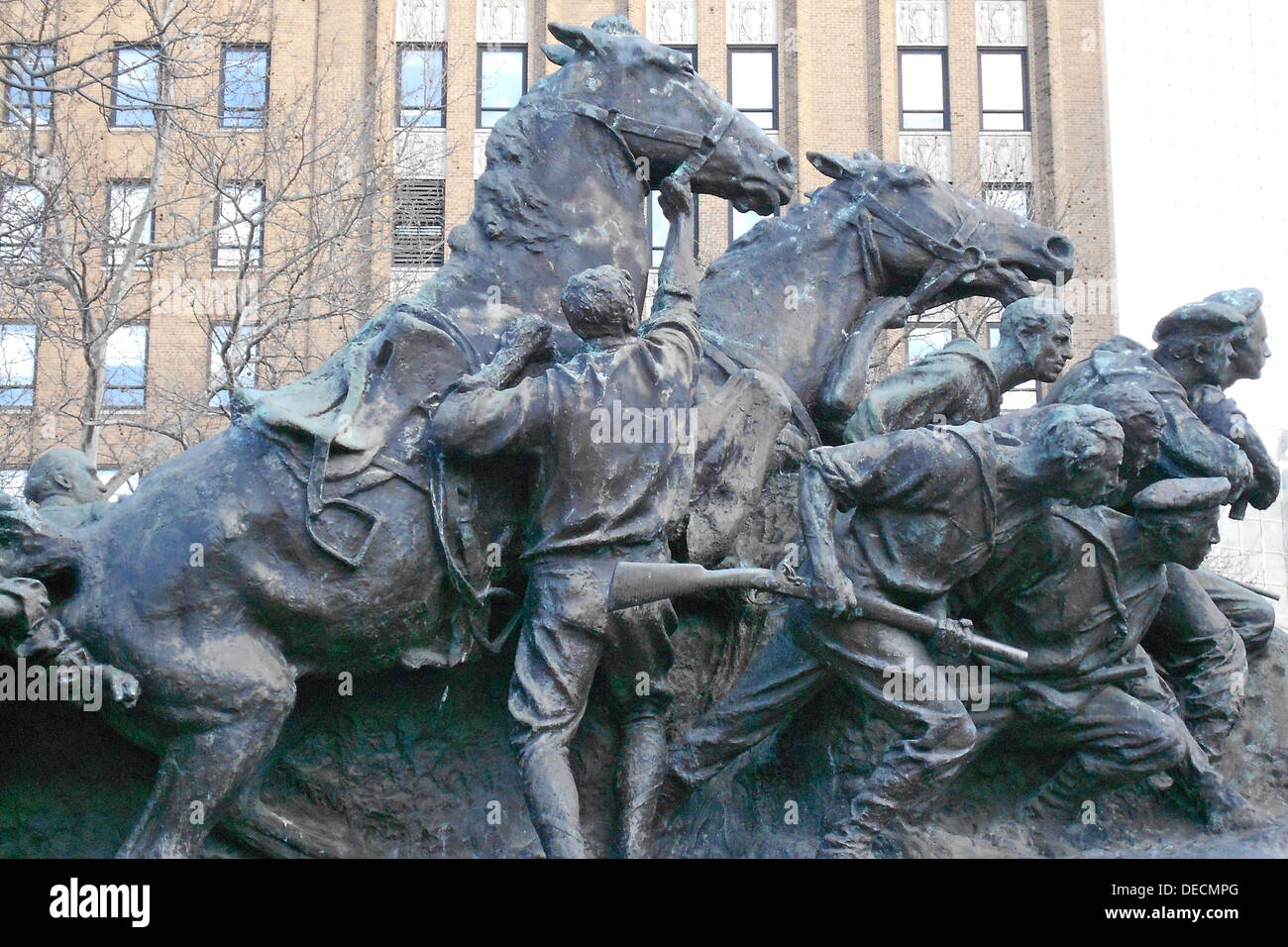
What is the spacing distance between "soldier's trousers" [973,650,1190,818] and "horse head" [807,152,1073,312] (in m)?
2.10

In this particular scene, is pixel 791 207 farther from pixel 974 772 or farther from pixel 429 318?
pixel 974 772

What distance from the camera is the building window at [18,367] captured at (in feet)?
63.3

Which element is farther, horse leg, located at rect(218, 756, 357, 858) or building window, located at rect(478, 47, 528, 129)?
building window, located at rect(478, 47, 528, 129)

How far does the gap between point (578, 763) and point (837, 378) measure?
2171 millimetres

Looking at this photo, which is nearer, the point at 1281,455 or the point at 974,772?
the point at 974,772

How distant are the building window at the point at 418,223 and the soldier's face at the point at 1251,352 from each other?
1282 centimetres

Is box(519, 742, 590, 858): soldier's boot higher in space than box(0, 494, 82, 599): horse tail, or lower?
lower

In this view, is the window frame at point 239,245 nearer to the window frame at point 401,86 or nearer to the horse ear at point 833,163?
the window frame at point 401,86

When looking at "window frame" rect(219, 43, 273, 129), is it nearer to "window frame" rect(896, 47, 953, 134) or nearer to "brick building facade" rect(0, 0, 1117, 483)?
"brick building facade" rect(0, 0, 1117, 483)

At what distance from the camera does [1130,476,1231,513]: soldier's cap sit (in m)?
7.26

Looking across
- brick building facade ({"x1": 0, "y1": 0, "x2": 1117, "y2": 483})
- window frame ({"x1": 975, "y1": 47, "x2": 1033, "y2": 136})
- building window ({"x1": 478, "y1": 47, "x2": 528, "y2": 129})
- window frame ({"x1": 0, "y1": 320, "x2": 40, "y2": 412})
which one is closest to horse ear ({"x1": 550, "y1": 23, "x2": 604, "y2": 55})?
window frame ({"x1": 0, "y1": 320, "x2": 40, "y2": 412})

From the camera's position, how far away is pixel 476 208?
295 inches

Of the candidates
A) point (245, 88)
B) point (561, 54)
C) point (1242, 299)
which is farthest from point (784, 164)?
point (245, 88)

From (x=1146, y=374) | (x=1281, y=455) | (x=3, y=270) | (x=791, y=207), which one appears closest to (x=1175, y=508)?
(x=1146, y=374)
